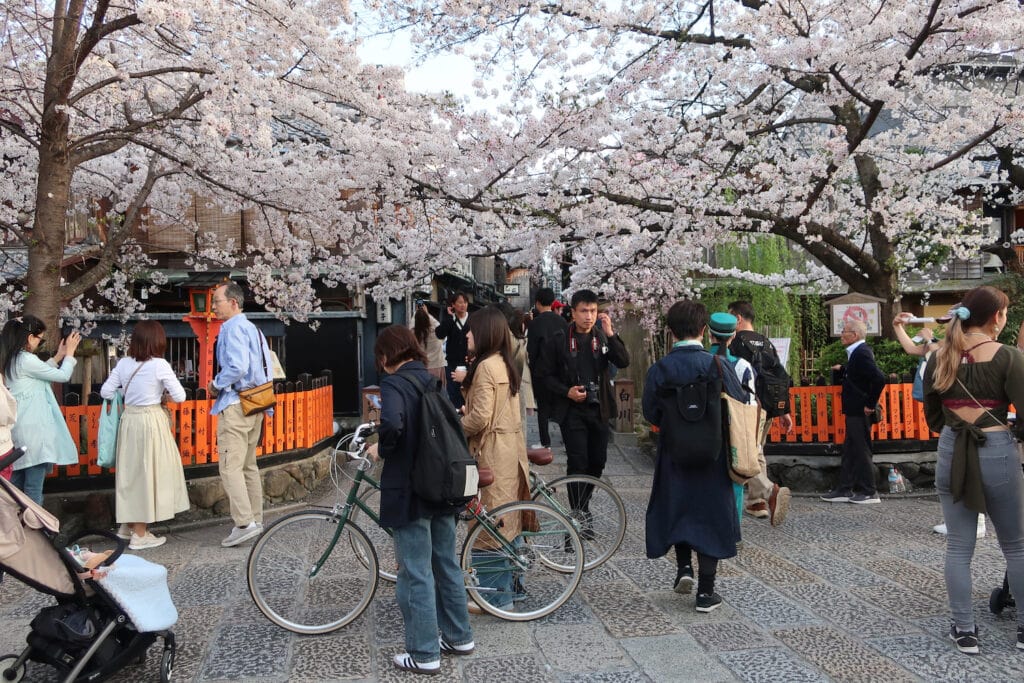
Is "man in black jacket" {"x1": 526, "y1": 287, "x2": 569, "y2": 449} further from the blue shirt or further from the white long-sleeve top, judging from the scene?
the white long-sleeve top

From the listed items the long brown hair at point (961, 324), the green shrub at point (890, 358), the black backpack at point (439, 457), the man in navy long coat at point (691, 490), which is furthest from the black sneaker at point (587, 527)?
the green shrub at point (890, 358)

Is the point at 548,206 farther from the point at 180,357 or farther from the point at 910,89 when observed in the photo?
the point at 180,357

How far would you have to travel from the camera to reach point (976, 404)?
159 inches

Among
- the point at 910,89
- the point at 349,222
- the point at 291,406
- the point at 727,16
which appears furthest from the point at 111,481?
the point at 910,89

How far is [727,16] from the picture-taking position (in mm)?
9680

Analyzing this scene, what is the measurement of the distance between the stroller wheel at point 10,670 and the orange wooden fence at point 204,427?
3.57 m

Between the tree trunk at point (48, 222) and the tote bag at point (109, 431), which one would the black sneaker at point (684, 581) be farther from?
the tree trunk at point (48, 222)

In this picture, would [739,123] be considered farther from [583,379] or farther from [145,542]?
[145,542]

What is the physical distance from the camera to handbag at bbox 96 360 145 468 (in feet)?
20.9

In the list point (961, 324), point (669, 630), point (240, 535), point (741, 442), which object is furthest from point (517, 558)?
point (240, 535)

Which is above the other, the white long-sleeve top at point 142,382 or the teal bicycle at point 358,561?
the white long-sleeve top at point 142,382

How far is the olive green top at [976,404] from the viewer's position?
13.0 feet

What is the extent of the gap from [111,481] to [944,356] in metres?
6.87

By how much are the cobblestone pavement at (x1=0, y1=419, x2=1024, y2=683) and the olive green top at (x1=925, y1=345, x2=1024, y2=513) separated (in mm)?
872
